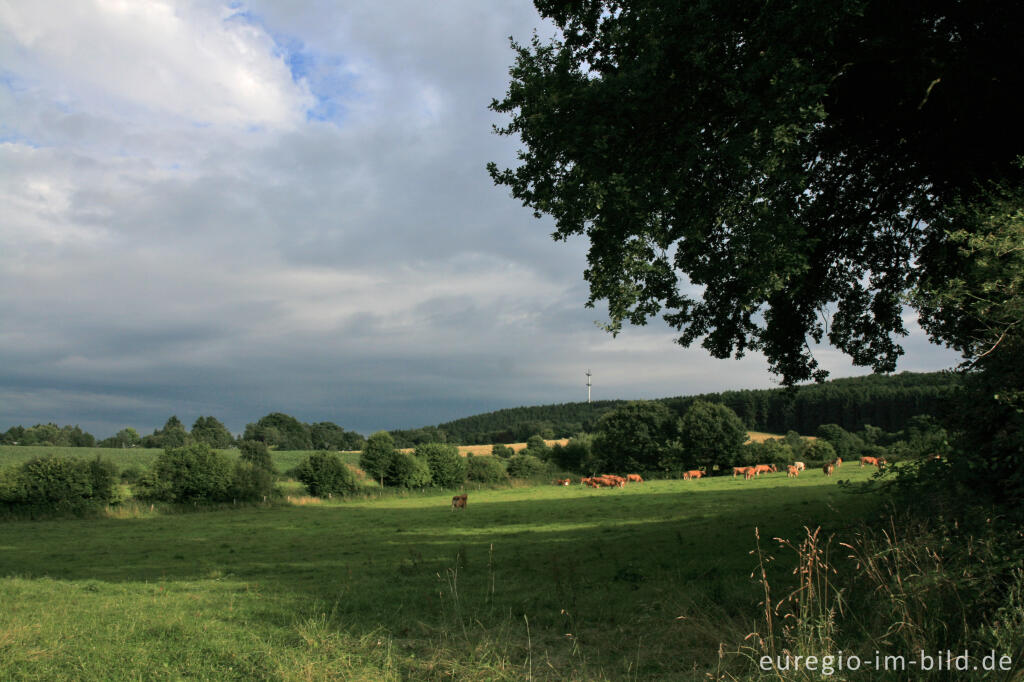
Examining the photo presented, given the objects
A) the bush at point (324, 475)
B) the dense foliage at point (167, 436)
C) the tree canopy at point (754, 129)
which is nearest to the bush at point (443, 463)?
the bush at point (324, 475)

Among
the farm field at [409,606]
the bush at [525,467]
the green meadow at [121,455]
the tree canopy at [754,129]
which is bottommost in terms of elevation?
the bush at [525,467]

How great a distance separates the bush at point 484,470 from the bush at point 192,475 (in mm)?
23450

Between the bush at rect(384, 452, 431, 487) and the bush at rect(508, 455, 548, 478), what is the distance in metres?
11.8

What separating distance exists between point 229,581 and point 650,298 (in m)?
10.9

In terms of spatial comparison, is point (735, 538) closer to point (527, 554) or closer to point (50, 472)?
point (527, 554)

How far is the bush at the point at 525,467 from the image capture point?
64688mm

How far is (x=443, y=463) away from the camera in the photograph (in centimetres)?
5869

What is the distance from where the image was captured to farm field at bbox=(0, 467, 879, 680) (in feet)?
19.9

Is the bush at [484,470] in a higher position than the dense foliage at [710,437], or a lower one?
lower

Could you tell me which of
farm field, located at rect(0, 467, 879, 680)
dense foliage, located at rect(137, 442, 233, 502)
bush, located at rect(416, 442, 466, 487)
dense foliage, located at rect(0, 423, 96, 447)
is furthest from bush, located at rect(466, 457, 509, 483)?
dense foliage, located at rect(0, 423, 96, 447)

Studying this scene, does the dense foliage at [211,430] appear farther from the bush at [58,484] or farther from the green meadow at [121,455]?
the bush at [58,484]

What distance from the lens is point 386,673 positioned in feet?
18.5

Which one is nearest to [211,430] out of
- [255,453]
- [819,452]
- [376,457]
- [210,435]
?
[210,435]

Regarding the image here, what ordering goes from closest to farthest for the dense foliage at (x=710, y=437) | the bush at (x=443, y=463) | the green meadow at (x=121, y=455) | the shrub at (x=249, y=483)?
the shrub at (x=249, y=483), the bush at (x=443, y=463), the green meadow at (x=121, y=455), the dense foliage at (x=710, y=437)
